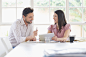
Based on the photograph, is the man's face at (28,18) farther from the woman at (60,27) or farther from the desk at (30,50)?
the desk at (30,50)

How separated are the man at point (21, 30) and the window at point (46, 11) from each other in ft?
3.77

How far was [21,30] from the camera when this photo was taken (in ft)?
8.44

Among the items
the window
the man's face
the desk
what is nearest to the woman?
the man's face

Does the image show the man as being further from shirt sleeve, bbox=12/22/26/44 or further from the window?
the window

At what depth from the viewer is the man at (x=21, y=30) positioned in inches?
91.9

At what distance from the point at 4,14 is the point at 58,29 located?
1.95 m

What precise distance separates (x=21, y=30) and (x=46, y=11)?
157 centimetres

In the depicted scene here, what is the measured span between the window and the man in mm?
1149

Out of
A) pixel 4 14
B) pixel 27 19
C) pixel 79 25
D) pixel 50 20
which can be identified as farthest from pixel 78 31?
pixel 4 14

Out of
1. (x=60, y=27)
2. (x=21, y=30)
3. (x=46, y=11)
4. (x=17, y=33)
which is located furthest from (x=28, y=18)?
(x=46, y=11)

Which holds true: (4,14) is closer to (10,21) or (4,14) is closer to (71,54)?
(10,21)

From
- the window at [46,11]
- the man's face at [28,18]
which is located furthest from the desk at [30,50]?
the window at [46,11]

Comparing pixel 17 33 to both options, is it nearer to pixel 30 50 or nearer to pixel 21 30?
pixel 21 30

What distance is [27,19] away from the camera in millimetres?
2641
